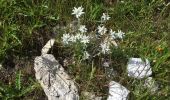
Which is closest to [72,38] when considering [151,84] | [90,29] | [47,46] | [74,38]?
[74,38]

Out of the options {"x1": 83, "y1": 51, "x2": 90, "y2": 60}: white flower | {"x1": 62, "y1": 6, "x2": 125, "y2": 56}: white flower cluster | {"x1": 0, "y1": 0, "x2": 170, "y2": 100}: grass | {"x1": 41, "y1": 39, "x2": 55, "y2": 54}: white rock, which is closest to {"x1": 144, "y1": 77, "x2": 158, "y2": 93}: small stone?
{"x1": 0, "y1": 0, "x2": 170, "y2": 100}: grass

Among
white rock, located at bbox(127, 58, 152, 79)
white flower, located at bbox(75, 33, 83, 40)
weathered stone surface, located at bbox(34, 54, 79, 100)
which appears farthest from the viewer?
white rock, located at bbox(127, 58, 152, 79)

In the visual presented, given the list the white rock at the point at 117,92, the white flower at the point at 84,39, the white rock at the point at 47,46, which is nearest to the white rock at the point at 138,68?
the white rock at the point at 117,92

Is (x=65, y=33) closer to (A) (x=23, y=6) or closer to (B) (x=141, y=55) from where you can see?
(A) (x=23, y=6)

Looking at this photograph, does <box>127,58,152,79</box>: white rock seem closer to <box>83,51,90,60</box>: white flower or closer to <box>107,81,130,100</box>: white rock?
<box>107,81,130,100</box>: white rock

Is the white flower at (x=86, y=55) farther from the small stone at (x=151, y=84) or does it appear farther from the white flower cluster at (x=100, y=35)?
the small stone at (x=151, y=84)

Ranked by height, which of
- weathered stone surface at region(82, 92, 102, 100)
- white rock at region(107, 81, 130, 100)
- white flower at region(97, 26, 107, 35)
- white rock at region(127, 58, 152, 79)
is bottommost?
weathered stone surface at region(82, 92, 102, 100)

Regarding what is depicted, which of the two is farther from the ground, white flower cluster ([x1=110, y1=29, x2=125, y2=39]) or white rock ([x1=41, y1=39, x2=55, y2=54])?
white flower cluster ([x1=110, y1=29, x2=125, y2=39])
